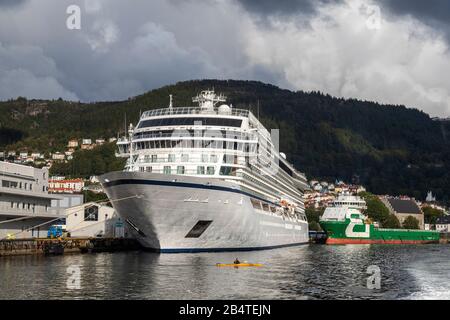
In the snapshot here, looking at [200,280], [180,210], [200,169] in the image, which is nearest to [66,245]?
[200,169]

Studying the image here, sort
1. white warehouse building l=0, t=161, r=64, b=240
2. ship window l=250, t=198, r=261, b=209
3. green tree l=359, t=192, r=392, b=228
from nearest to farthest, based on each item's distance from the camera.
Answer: white warehouse building l=0, t=161, r=64, b=240
ship window l=250, t=198, r=261, b=209
green tree l=359, t=192, r=392, b=228

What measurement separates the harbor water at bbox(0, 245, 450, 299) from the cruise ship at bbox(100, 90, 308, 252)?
2.98 metres

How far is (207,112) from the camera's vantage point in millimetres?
67812

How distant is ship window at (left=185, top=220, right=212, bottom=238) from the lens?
5667 centimetres

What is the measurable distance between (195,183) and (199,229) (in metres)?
4.81

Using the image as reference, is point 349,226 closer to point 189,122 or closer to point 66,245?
point 189,122

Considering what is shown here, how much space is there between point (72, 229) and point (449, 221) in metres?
146

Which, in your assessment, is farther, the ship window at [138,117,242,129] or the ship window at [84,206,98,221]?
the ship window at [84,206,98,221]

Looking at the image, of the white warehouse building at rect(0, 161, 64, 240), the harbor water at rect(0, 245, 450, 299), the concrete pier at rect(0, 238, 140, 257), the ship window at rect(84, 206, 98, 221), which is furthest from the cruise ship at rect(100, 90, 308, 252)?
the ship window at rect(84, 206, 98, 221)

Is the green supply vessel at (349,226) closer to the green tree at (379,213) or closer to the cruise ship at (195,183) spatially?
the green tree at (379,213)

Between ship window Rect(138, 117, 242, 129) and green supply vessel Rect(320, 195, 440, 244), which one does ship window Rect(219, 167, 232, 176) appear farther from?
green supply vessel Rect(320, 195, 440, 244)

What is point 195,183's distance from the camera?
5525cm

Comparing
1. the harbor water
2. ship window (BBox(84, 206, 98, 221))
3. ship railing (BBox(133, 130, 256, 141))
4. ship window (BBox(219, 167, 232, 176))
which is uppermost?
ship railing (BBox(133, 130, 256, 141))
